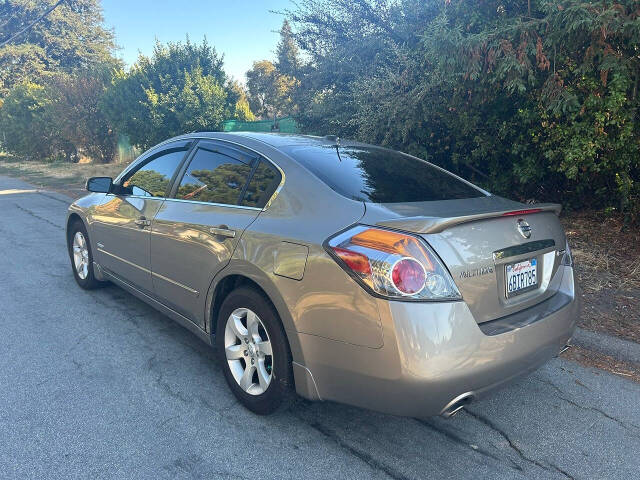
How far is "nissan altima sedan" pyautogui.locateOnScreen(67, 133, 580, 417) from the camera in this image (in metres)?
2.19

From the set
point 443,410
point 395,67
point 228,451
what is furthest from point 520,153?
point 228,451

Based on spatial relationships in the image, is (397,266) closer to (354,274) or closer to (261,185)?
(354,274)

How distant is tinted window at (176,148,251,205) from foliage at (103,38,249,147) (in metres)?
13.8

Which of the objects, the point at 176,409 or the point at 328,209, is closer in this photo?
the point at 328,209

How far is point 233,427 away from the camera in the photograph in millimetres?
2771

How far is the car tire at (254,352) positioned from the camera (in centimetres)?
264

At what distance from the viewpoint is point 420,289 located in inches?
86.0

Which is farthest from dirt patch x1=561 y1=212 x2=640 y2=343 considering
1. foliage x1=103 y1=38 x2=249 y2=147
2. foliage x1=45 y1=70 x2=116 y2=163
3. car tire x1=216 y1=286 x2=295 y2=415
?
foliage x1=45 y1=70 x2=116 y2=163

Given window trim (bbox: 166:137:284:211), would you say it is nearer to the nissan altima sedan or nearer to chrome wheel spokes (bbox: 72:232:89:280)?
the nissan altima sedan

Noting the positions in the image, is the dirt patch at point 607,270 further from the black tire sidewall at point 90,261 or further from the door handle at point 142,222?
the black tire sidewall at point 90,261

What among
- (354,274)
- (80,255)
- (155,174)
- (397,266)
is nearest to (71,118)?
(80,255)

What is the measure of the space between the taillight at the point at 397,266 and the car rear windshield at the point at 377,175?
427 mm

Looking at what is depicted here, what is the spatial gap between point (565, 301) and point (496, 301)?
660 mm

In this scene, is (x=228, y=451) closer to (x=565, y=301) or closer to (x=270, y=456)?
(x=270, y=456)
